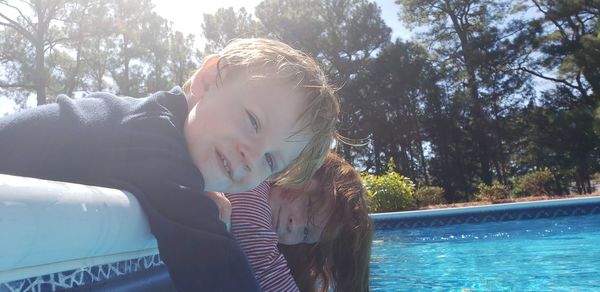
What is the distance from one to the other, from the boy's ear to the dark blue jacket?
0.64 ft

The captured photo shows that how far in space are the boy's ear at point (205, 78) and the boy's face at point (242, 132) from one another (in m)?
0.02

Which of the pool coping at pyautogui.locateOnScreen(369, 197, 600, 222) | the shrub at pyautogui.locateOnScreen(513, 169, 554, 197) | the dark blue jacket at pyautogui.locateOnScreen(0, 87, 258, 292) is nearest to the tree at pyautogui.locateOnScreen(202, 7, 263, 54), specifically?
the shrub at pyautogui.locateOnScreen(513, 169, 554, 197)

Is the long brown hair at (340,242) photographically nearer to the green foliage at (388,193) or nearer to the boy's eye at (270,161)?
the boy's eye at (270,161)

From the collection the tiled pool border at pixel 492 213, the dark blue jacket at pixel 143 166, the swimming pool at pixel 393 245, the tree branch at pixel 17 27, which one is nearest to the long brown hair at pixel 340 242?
the swimming pool at pixel 393 245

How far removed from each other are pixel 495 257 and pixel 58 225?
16.3ft

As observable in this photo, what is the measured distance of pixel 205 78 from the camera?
1.19m

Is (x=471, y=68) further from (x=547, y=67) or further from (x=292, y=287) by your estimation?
(x=292, y=287)

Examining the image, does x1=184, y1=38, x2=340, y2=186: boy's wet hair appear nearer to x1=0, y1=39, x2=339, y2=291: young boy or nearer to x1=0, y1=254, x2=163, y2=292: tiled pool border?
x1=0, y1=39, x2=339, y2=291: young boy

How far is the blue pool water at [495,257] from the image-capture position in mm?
3732

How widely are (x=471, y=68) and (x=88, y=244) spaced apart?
61.1 feet

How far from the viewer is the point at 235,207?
1.38 metres

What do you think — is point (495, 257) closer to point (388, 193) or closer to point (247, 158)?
point (247, 158)

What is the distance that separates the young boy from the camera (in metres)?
0.79

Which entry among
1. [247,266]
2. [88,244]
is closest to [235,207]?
[247,266]
